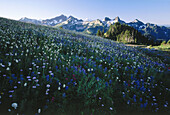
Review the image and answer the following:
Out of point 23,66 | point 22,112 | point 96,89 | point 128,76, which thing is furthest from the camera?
point 128,76

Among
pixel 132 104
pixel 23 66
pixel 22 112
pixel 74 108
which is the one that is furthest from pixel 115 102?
pixel 23 66

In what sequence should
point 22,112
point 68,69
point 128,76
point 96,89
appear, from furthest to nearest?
1. point 128,76
2. point 68,69
3. point 96,89
4. point 22,112

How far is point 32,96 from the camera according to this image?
9.77ft

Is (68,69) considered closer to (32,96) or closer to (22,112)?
(32,96)

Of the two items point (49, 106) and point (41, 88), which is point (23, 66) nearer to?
point (41, 88)

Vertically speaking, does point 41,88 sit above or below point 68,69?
below

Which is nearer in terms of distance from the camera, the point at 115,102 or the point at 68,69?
the point at 115,102

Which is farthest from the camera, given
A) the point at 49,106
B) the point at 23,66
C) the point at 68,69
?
the point at 68,69

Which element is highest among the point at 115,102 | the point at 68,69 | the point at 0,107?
the point at 68,69

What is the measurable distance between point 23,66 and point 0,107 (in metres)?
1.94

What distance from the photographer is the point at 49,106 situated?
2.78 meters

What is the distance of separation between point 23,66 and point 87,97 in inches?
114

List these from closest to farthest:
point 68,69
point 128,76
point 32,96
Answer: point 32,96 < point 68,69 < point 128,76

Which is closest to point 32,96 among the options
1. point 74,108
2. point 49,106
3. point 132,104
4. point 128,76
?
point 49,106
